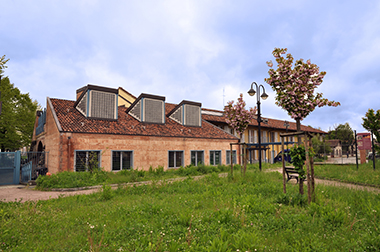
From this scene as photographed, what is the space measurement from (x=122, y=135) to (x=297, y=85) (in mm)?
13548

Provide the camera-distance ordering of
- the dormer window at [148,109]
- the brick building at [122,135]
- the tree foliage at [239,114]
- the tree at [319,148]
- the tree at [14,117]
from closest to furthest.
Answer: the brick building at [122,135] → the dormer window at [148,109] → the tree foliage at [239,114] → the tree at [14,117] → the tree at [319,148]

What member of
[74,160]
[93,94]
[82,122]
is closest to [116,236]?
[74,160]

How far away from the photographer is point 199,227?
515cm

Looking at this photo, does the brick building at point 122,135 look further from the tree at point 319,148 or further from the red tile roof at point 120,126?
the tree at point 319,148

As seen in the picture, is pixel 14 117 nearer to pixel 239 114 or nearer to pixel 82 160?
pixel 82 160

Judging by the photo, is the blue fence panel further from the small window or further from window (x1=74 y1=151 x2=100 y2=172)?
the small window

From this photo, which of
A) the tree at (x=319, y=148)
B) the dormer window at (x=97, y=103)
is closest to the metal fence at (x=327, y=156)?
the tree at (x=319, y=148)

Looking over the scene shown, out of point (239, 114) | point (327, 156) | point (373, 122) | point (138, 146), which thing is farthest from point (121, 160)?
point (327, 156)

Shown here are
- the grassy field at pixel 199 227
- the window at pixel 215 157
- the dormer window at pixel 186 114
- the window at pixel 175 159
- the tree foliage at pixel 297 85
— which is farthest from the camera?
the dormer window at pixel 186 114

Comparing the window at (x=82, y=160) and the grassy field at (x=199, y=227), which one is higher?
the window at (x=82, y=160)

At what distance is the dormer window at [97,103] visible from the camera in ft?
62.3

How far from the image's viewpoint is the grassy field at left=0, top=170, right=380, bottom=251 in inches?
171

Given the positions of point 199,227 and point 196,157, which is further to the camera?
point 196,157

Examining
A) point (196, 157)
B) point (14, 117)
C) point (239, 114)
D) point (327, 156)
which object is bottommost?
point (327, 156)
